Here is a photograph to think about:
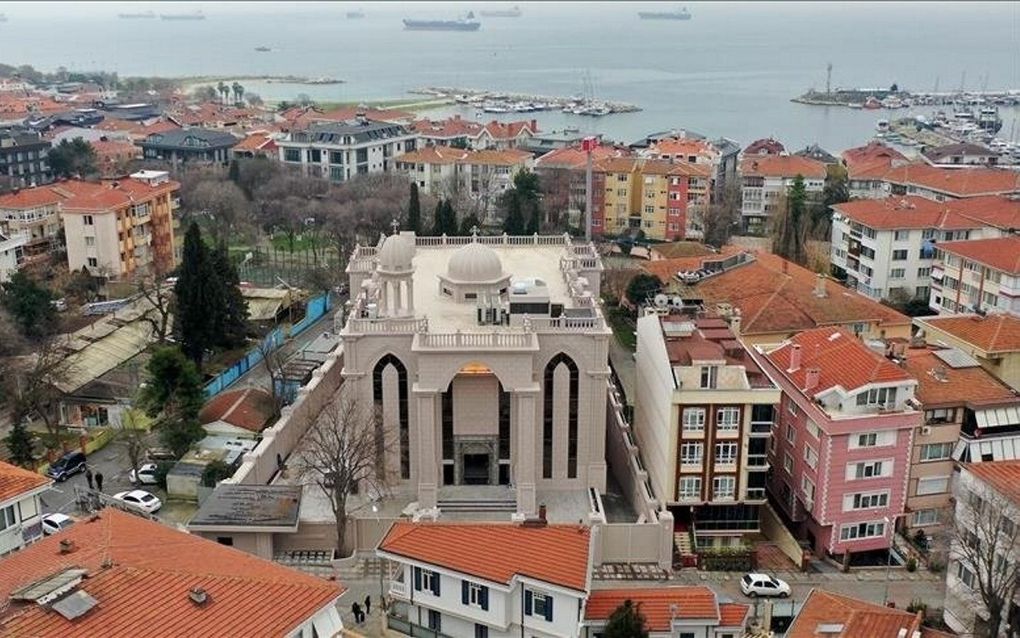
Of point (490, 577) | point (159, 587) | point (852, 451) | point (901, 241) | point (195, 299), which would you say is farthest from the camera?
point (901, 241)

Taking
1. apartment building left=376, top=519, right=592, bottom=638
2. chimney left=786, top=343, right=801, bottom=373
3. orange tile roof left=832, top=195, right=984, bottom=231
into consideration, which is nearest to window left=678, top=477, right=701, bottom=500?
chimney left=786, top=343, right=801, bottom=373

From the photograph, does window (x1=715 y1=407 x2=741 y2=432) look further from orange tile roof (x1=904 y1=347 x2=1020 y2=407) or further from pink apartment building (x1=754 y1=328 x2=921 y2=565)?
orange tile roof (x1=904 y1=347 x2=1020 y2=407)

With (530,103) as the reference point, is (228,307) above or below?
below

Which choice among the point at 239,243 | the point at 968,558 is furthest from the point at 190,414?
the point at 239,243

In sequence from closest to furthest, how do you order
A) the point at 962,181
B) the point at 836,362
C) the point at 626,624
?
the point at 626,624
the point at 836,362
the point at 962,181

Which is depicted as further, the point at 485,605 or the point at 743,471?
the point at 743,471

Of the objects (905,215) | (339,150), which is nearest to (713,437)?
(905,215)

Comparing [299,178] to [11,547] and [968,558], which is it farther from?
[968,558]

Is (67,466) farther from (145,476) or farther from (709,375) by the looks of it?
(709,375)
